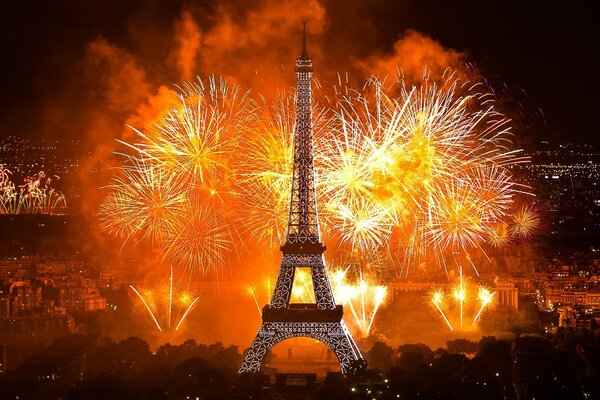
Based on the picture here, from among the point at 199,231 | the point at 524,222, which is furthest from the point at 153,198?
the point at 524,222

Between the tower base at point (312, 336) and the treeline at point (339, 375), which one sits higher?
the tower base at point (312, 336)

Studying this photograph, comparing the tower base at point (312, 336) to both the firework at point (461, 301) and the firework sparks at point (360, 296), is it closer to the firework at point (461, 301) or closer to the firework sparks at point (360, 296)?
the firework sparks at point (360, 296)

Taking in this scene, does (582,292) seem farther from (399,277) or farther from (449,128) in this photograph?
(449,128)

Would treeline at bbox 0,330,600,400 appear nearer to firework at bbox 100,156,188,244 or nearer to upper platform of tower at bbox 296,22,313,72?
firework at bbox 100,156,188,244

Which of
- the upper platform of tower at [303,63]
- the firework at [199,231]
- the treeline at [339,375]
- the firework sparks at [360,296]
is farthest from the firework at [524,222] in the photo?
the upper platform of tower at [303,63]

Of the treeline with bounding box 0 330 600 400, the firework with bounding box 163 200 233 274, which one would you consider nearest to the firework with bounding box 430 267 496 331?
the treeline with bounding box 0 330 600 400

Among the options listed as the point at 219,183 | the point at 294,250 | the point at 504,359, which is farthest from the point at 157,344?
the point at 504,359

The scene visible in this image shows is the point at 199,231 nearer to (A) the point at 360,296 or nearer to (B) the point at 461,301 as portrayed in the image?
(A) the point at 360,296
